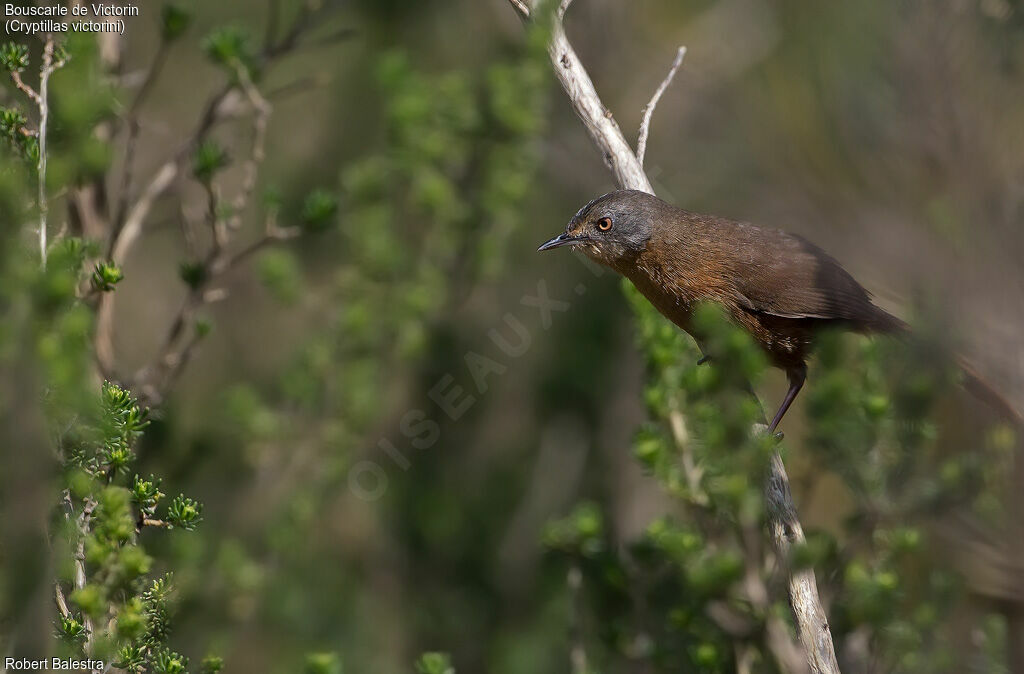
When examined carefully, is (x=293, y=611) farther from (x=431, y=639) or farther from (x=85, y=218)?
(x=85, y=218)

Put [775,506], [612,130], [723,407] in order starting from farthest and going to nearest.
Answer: [612,130] < [775,506] < [723,407]

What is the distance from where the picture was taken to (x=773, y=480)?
3.12 meters

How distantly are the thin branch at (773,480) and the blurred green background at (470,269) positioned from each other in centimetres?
21

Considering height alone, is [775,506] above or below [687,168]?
above

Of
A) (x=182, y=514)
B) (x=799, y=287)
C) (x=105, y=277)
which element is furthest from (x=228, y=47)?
(x=799, y=287)

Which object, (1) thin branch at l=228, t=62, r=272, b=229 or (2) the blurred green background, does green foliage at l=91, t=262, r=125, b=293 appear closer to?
(2) the blurred green background

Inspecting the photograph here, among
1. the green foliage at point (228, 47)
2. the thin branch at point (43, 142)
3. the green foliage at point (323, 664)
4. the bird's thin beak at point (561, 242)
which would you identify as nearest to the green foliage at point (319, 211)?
the green foliage at point (228, 47)

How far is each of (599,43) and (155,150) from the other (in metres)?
2.70

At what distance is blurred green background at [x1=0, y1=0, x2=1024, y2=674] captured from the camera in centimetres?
335

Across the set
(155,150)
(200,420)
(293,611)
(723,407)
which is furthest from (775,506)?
(155,150)

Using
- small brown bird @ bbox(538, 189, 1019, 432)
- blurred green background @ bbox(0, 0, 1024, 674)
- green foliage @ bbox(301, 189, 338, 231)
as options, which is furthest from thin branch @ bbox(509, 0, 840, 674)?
green foliage @ bbox(301, 189, 338, 231)

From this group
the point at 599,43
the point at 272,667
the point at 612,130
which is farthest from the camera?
the point at 599,43

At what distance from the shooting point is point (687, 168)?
6332 mm

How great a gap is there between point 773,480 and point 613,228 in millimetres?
1519
